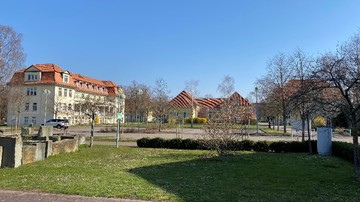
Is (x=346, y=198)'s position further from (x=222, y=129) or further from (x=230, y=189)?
(x=222, y=129)

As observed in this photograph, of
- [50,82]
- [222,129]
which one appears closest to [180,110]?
[50,82]

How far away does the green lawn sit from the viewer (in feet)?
27.0

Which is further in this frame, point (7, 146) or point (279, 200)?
point (7, 146)

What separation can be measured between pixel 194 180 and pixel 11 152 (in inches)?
288

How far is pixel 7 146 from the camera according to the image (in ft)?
42.7

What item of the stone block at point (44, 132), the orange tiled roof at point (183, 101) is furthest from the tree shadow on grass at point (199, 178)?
the orange tiled roof at point (183, 101)

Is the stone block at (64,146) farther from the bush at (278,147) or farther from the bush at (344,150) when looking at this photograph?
the bush at (344,150)

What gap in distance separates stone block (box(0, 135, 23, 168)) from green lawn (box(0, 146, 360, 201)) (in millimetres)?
408

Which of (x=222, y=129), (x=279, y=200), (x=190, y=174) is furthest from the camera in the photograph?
(x=222, y=129)

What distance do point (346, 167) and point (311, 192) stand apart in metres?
6.44

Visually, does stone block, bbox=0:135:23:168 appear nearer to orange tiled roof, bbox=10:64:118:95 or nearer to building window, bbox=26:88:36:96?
orange tiled roof, bbox=10:64:118:95

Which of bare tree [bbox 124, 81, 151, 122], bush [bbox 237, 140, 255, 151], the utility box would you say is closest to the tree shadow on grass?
bush [bbox 237, 140, 255, 151]

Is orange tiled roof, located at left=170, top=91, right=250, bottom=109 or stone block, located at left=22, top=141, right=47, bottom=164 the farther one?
orange tiled roof, located at left=170, top=91, right=250, bottom=109

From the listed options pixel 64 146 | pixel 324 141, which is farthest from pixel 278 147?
pixel 64 146
